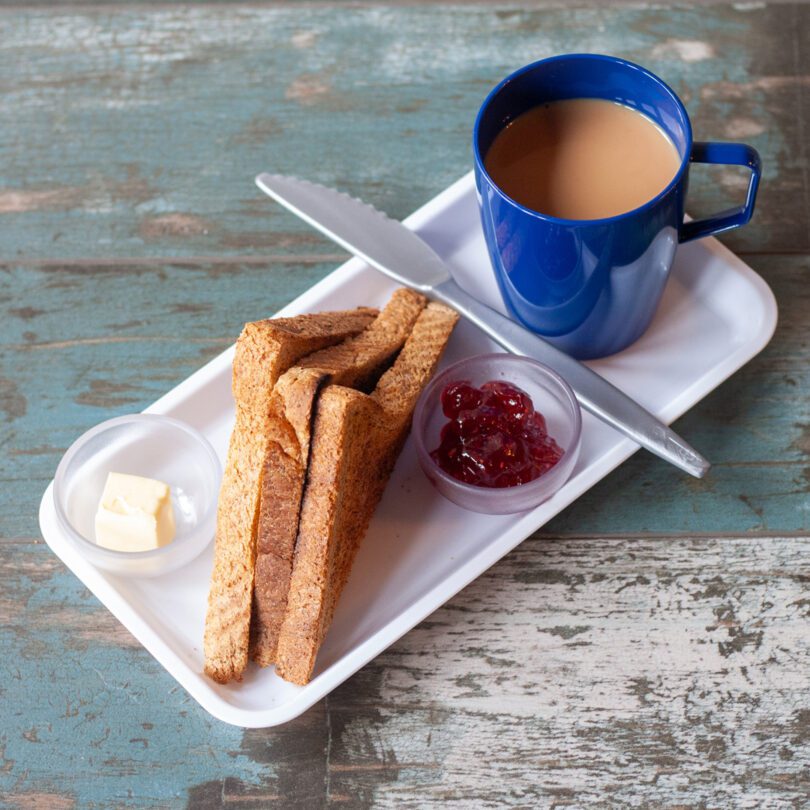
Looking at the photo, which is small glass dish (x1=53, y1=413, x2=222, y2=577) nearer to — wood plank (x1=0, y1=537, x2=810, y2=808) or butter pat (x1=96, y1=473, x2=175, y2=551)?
butter pat (x1=96, y1=473, x2=175, y2=551)

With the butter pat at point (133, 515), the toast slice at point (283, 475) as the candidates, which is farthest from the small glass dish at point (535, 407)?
the butter pat at point (133, 515)

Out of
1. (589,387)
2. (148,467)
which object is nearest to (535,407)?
(589,387)

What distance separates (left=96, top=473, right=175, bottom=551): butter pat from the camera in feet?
5.03

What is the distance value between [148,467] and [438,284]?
52cm

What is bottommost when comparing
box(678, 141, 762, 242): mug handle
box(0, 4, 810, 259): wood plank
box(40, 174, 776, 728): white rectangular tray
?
box(40, 174, 776, 728): white rectangular tray

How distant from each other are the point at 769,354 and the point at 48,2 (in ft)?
4.86

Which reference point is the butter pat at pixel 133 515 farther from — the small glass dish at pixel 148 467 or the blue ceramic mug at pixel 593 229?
the blue ceramic mug at pixel 593 229

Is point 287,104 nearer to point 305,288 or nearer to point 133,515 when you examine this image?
point 305,288

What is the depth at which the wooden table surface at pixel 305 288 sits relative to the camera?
1.50m

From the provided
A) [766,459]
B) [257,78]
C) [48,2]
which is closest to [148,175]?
[257,78]

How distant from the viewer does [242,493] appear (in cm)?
147

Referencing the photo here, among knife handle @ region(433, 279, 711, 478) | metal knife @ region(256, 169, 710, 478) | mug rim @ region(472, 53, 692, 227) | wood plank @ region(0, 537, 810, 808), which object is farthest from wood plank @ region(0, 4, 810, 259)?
wood plank @ region(0, 537, 810, 808)

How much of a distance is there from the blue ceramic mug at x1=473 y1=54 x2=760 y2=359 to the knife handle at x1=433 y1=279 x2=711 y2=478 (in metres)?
0.04

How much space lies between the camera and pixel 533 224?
1.42 meters
